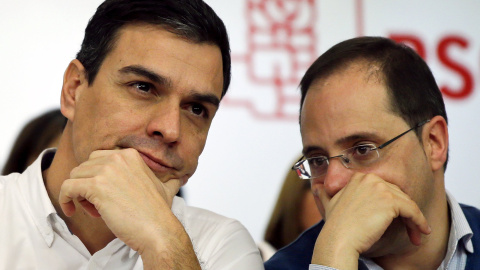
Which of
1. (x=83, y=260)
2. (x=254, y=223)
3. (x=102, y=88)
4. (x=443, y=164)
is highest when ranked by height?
(x=102, y=88)

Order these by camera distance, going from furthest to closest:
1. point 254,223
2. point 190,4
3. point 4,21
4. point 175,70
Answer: point 254,223, point 4,21, point 190,4, point 175,70

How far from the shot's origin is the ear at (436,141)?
2246 mm

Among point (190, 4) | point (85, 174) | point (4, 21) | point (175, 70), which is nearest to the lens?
point (85, 174)

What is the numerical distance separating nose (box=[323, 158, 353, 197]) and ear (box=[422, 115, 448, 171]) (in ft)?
0.99

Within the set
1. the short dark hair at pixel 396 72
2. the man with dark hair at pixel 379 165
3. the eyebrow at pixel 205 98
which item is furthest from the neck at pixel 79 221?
the short dark hair at pixel 396 72

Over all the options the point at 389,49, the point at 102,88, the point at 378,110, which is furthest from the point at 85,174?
the point at 389,49

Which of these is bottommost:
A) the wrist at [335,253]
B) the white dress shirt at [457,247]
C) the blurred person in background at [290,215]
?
the blurred person in background at [290,215]

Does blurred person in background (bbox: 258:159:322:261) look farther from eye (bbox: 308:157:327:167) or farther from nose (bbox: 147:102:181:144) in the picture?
nose (bbox: 147:102:181:144)

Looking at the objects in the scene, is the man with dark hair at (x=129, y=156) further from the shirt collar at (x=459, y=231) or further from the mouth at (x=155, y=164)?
the shirt collar at (x=459, y=231)

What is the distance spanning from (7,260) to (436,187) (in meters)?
1.42

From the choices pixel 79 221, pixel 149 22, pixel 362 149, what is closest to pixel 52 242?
pixel 79 221

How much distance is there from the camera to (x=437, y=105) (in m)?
2.34

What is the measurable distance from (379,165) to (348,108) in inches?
8.3

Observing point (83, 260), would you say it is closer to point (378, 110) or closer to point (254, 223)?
point (378, 110)
